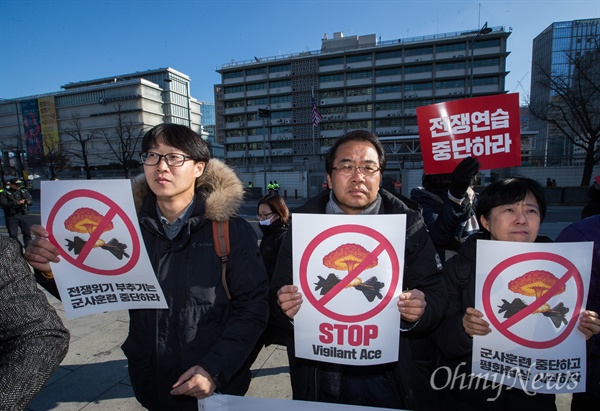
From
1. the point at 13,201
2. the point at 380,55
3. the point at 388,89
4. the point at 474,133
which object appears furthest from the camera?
the point at 380,55

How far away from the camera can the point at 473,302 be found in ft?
5.47

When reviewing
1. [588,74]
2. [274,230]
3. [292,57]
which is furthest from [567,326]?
[292,57]

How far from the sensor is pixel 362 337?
1403 mm

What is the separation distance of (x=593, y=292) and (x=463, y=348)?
A: 805 mm

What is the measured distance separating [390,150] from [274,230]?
33.7 meters

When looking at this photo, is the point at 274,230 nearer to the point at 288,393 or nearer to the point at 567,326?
the point at 288,393

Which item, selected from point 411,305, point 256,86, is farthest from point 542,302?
point 256,86

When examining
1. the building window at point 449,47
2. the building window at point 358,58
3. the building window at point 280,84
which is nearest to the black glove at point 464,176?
the building window at point 358,58

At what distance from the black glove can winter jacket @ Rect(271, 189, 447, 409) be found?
88 centimetres

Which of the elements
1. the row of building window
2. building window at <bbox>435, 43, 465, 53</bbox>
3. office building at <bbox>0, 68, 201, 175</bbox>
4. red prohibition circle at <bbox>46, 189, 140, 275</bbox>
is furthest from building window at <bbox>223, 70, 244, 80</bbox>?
red prohibition circle at <bbox>46, 189, 140, 275</bbox>

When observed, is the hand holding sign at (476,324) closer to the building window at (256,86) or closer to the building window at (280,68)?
the building window at (280,68)

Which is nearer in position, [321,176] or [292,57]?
[321,176]

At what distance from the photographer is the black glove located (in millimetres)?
2297

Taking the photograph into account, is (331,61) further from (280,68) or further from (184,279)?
(184,279)
